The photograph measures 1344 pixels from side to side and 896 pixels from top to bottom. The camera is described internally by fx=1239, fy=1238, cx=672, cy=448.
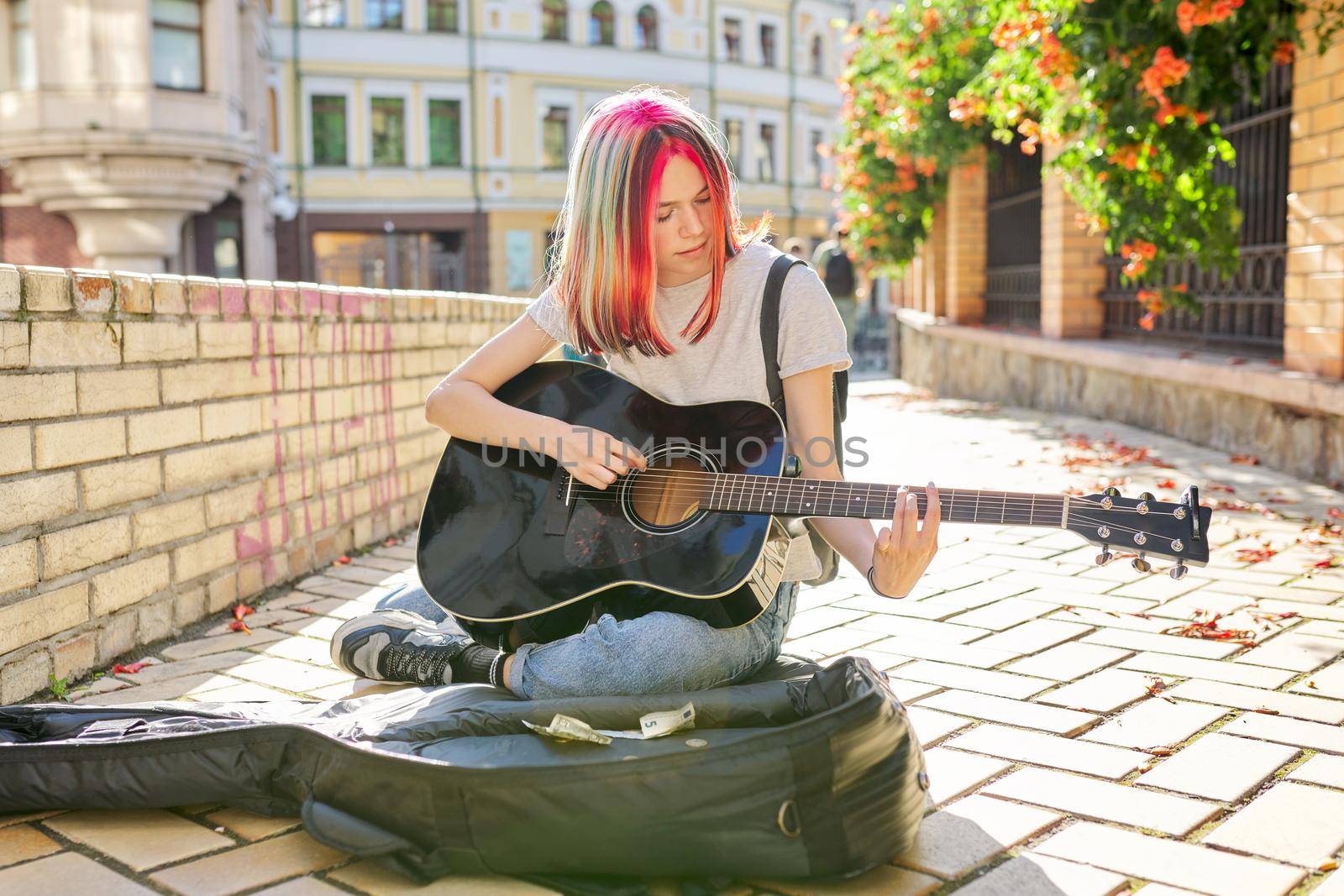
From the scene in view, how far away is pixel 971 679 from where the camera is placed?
134 inches

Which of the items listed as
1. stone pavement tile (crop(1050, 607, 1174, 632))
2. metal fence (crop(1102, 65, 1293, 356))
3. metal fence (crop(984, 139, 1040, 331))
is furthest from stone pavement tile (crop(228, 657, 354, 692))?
metal fence (crop(984, 139, 1040, 331))

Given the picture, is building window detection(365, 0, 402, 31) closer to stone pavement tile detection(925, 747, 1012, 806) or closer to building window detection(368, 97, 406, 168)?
building window detection(368, 97, 406, 168)

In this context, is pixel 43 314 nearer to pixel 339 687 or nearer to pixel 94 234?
pixel 339 687

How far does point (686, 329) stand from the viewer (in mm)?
2975

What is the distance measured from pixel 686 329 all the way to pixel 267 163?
24.3 meters

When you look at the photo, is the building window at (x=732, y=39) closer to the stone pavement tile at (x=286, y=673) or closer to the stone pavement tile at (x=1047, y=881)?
the stone pavement tile at (x=286, y=673)

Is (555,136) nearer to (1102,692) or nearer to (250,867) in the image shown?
(1102,692)

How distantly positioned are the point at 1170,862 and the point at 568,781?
1.11 metres

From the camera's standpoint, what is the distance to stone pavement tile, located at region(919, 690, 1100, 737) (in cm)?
300

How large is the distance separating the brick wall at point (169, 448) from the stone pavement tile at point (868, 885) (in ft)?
5.90

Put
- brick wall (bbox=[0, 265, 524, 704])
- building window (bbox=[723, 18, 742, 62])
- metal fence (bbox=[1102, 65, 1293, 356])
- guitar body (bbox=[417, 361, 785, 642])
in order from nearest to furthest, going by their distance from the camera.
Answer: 1. guitar body (bbox=[417, 361, 785, 642])
2. brick wall (bbox=[0, 265, 524, 704])
3. metal fence (bbox=[1102, 65, 1293, 356])
4. building window (bbox=[723, 18, 742, 62])

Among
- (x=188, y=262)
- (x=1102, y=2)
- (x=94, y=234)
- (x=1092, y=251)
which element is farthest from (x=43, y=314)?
(x=188, y=262)

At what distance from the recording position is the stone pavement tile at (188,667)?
3.62 meters

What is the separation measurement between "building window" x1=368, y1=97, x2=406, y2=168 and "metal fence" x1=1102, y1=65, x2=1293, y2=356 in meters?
24.1
